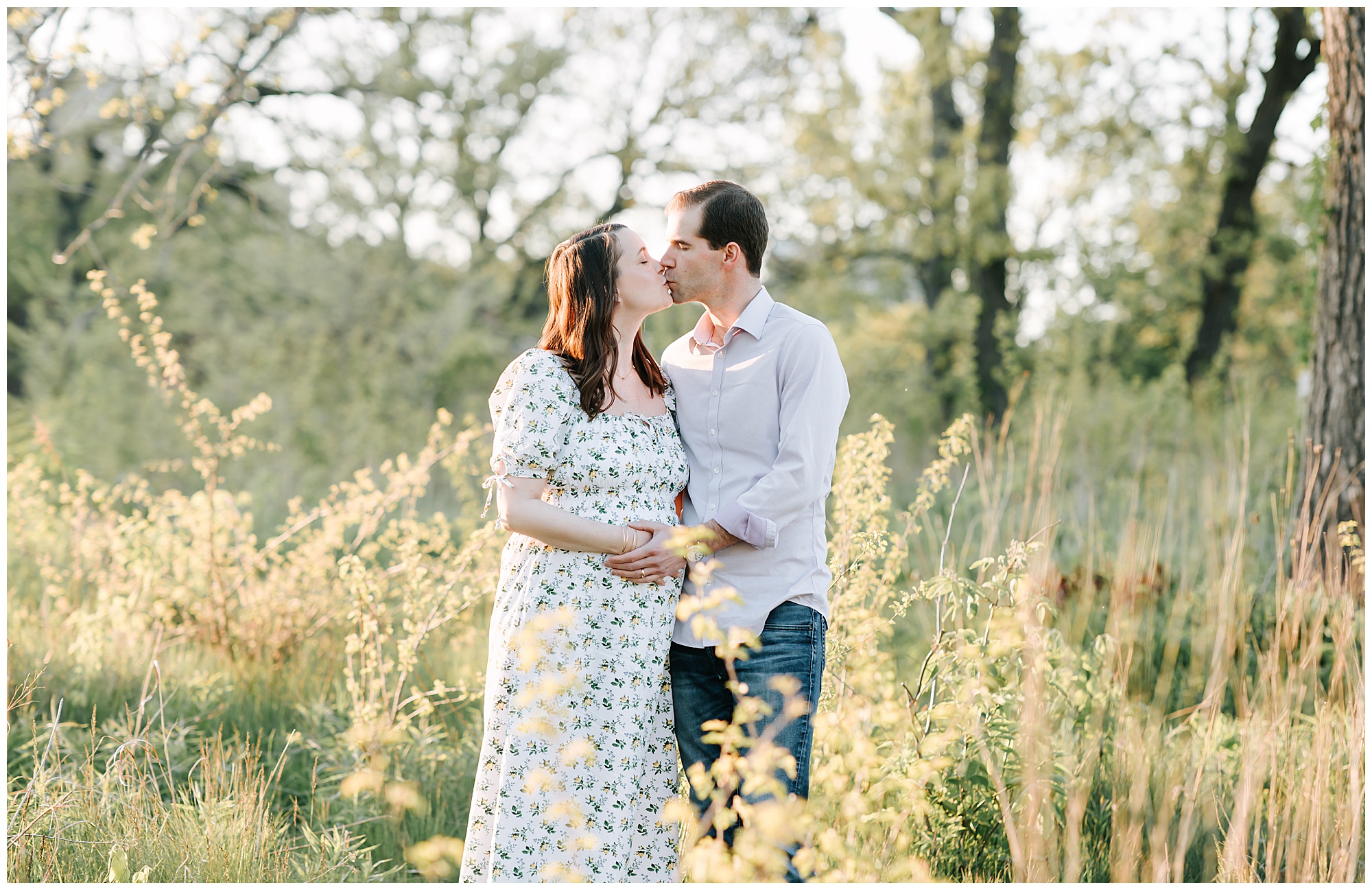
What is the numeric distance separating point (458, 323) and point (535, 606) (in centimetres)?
930

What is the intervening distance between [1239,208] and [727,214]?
9.92 m

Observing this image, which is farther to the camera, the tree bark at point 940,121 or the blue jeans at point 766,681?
the tree bark at point 940,121

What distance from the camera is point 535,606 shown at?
245cm

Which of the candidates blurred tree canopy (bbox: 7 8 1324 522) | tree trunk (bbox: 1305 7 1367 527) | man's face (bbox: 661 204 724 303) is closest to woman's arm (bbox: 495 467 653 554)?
man's face (bbox: 661 204 724 303)

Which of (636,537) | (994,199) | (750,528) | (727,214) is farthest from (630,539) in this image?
(994,199)

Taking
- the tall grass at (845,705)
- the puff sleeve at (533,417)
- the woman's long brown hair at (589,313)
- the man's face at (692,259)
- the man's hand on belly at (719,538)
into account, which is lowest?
the tall grass at (845,705)

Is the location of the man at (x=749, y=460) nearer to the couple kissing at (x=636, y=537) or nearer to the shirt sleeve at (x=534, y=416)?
the couple kissing at (x=636, y=537)

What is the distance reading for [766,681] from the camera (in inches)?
93.7

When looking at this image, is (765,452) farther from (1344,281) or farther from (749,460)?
(1344,281)

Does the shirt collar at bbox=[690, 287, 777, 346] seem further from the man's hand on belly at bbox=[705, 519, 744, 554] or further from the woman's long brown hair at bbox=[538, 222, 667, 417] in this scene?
the man's hand on belly at bbox=[705, 519, 744, 554]

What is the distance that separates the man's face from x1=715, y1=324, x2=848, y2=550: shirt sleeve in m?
0.28

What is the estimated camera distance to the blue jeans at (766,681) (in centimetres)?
238

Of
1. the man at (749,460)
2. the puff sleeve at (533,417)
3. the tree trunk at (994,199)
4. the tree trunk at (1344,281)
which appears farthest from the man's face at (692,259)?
the tree trunk at (994,199)

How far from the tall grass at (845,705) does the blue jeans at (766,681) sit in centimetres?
9
